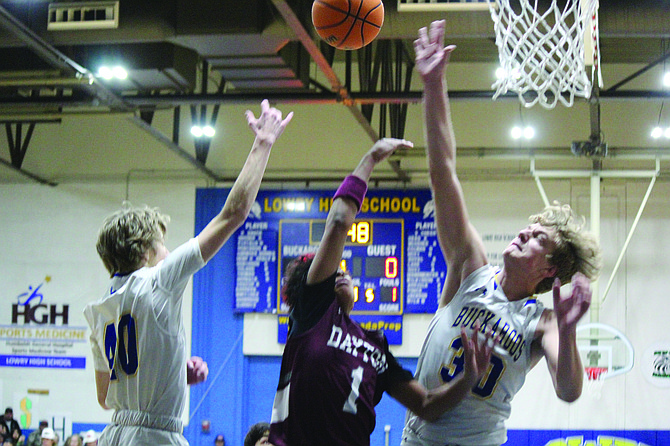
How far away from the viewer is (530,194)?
13258mm

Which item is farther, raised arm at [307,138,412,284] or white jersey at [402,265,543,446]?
white jersey at [402,265,543,446]

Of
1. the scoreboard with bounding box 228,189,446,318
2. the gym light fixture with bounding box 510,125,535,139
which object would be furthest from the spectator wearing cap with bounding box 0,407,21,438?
the gym light fixture with bounding box 510,125,535,139

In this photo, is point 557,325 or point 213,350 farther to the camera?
point 213,350

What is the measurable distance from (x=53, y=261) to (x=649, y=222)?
429 inches

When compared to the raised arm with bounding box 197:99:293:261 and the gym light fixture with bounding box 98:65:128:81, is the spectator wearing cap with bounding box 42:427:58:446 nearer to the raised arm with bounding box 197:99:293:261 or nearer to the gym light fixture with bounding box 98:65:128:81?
the gym light fixture with bounding box 98:65:128:81

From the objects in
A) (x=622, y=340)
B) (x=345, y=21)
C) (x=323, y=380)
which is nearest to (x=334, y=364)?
(x=323, y=380)

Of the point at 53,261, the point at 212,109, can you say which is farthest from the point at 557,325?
the point at 53,261

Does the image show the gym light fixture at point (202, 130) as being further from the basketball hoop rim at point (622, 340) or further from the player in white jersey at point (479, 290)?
the player in white jersey at point (479, 290)

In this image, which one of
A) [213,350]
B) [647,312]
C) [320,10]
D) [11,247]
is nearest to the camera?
[320,10]

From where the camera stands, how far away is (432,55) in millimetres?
3246

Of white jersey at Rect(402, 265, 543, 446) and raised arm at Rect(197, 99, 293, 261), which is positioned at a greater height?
raised arm at Rect(197, 99, 293, 261)

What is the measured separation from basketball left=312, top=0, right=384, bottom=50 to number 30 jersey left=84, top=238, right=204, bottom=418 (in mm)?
2323

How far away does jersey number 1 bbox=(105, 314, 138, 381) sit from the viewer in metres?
3.39

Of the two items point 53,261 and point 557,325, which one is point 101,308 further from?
point 53,261
